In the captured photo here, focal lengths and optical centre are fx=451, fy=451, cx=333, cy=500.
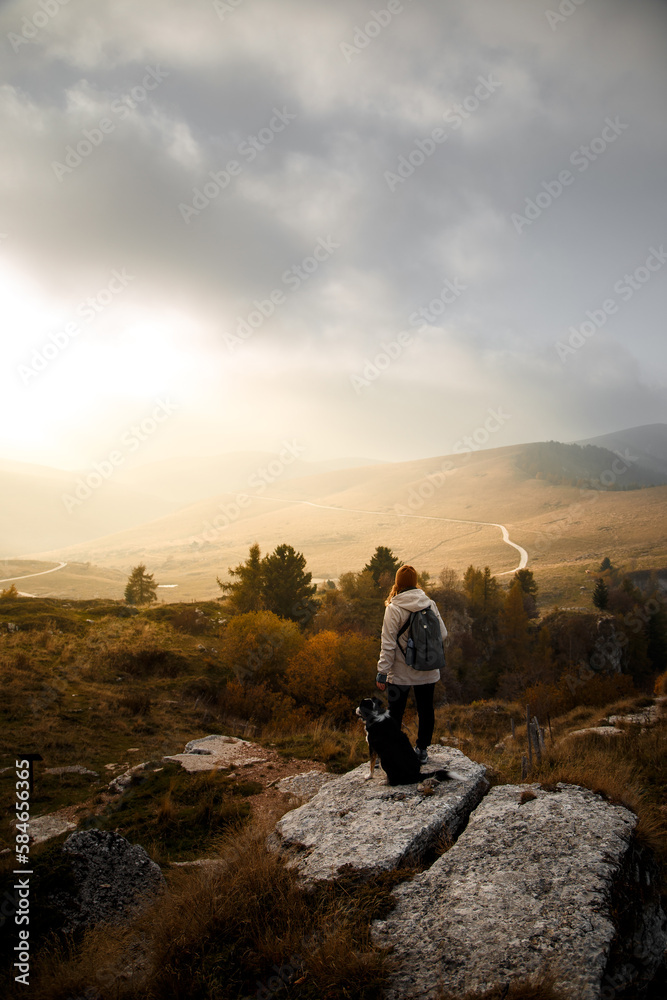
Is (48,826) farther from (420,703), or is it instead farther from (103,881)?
(420,703)

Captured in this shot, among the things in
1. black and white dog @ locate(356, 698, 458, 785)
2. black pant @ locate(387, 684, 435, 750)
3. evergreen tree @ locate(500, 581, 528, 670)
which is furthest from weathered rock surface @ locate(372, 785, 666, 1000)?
evergreen tree @ locate(500, 581, 528, 670)

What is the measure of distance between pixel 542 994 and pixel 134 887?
442cm

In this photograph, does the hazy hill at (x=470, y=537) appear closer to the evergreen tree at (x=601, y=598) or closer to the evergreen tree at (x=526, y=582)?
the evergreen tree at (x=601, y=598)

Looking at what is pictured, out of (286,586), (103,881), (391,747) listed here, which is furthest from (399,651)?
(286,586)

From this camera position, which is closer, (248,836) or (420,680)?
(248,836)

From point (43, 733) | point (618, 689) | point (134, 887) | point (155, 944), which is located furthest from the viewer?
point (618, 689)

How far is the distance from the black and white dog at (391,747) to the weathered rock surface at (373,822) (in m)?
0.17

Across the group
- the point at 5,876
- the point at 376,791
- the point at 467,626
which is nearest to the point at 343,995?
the point at 376,791

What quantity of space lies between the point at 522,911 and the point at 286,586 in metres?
39.5

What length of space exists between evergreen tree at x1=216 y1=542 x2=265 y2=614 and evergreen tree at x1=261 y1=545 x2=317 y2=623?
645 mm

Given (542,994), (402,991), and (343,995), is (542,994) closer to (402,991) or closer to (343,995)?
(402,991)

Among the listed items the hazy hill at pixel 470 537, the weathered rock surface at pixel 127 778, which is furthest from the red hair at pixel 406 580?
the hazy hill at pixel 470 537

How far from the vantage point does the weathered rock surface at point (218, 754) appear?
32.4 feet

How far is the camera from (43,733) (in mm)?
11492
